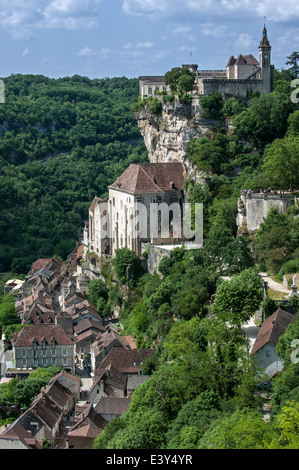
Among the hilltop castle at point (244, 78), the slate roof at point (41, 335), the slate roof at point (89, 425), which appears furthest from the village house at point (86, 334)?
the hilltop castle at point (244, 78)

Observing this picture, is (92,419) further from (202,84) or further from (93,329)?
(202,84)

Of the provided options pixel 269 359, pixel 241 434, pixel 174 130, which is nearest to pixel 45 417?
pixel 269 359

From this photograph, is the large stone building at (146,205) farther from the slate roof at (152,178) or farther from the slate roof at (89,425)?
the slate roof at (89,425)

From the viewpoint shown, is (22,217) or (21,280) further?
(22,217)

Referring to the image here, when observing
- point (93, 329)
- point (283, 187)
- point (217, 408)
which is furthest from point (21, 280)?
point (217, 408)

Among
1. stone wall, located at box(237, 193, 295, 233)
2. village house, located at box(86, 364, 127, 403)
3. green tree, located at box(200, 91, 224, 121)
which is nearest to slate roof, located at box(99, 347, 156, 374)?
village house, located at box(86, 364, 127, 403)

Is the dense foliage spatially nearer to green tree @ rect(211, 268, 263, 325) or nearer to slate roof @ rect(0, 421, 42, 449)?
slate roof @ rect(0, 421, 42, 449)
